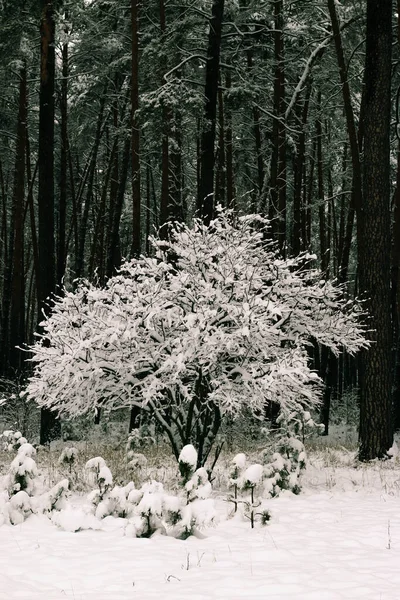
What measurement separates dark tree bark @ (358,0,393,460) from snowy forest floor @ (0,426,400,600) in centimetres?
262

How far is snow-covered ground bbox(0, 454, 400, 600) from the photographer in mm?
3932

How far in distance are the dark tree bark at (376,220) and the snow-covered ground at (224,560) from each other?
109 inches

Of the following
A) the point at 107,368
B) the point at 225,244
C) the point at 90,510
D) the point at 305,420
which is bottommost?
the point at 90,510

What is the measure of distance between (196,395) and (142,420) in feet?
18.0

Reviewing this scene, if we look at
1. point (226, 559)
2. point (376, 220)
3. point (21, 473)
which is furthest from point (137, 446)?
point (376, 220)

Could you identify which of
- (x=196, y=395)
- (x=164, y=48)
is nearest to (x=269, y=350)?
(x=196, y=395)

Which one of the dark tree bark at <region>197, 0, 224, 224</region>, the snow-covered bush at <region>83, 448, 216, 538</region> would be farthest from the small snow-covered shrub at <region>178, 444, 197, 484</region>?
the dark tree bark at <region>197, 0, 224, 224</region>

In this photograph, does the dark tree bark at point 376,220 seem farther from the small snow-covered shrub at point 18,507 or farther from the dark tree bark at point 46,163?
the dark tree bark at point 46,163

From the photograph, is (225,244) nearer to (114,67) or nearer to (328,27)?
(328,27)

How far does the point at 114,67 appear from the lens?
1656 centimetres

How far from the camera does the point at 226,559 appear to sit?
185 inches

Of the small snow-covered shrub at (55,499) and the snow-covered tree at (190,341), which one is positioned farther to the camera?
the snow-covered tree at (190,341)

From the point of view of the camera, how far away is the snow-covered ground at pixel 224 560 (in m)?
3.93

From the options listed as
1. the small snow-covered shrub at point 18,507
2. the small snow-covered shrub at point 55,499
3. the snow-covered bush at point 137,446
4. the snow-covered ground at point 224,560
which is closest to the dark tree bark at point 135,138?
the snow-covered bush at point 137,446
